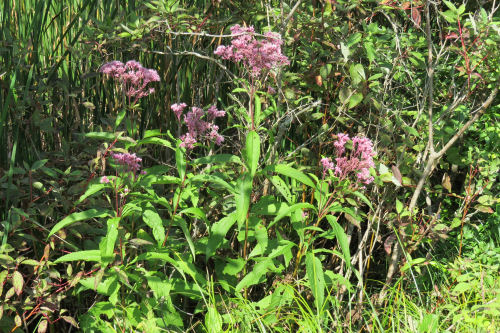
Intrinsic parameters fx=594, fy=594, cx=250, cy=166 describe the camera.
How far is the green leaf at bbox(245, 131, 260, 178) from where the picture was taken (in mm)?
2324

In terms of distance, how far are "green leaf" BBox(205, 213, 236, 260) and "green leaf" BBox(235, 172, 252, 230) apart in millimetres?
132

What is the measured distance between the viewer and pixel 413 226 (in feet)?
10.3

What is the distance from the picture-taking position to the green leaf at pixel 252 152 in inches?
91.5

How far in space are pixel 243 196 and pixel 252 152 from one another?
0.59 ft

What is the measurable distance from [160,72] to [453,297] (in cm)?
200

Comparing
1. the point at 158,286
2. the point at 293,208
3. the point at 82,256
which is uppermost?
the point at 293,208

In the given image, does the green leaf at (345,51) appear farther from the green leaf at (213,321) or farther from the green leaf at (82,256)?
the green leaf at (82,256)

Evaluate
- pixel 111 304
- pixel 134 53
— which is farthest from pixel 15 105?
pixel 111 304

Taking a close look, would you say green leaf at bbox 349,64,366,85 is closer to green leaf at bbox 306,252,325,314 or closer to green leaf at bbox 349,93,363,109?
green leaf at bbox 349,93,363,109

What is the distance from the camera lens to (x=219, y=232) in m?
2.49

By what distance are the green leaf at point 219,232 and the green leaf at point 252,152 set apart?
10.5 inches

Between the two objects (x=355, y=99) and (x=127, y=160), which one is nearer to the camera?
(x=127, y=160)

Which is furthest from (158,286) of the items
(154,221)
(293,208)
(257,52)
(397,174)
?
(397,174)

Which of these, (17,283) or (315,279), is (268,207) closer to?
(315,279)
